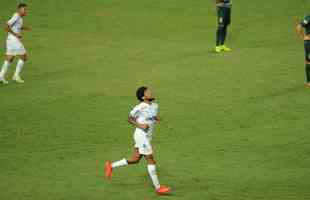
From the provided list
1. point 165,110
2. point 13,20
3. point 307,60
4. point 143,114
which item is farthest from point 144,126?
point 13,20

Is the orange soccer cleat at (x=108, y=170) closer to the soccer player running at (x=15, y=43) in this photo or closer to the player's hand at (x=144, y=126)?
the player's hand at (x=144, y=126)

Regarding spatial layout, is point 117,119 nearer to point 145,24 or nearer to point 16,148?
point 16,148

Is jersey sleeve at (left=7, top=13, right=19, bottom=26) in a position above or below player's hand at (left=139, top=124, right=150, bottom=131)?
above

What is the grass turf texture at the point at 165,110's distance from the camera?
15.2 meters

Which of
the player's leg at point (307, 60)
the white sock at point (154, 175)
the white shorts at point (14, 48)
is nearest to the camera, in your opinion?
the white sock at point (154, 175)

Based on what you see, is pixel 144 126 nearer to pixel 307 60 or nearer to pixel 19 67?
pixel 307 60

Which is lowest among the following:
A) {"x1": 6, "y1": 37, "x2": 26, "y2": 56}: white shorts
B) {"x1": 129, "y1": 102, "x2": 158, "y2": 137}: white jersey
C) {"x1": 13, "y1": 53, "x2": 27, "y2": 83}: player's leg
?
{"x1": 129, "y1": 102, "x2": 158, "y2": 137}: white jersey

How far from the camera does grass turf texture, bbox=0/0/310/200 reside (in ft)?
49.9

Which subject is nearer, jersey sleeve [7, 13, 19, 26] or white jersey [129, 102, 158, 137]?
white jersey [129, 102, 158, 137]

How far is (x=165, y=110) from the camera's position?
20.5 meters

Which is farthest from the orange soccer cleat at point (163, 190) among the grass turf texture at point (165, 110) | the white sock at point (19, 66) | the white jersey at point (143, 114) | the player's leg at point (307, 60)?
the white sock at point (19, 66)

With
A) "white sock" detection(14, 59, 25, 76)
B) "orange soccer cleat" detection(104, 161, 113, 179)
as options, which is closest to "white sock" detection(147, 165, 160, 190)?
"orange soccer cleat" detection(104, 161, 113, 179)

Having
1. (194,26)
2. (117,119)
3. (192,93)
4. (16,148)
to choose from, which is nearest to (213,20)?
(194,26)

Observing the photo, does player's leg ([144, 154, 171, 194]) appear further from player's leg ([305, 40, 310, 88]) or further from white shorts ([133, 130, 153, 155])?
player's leg ([305, 40, 310, 88])
